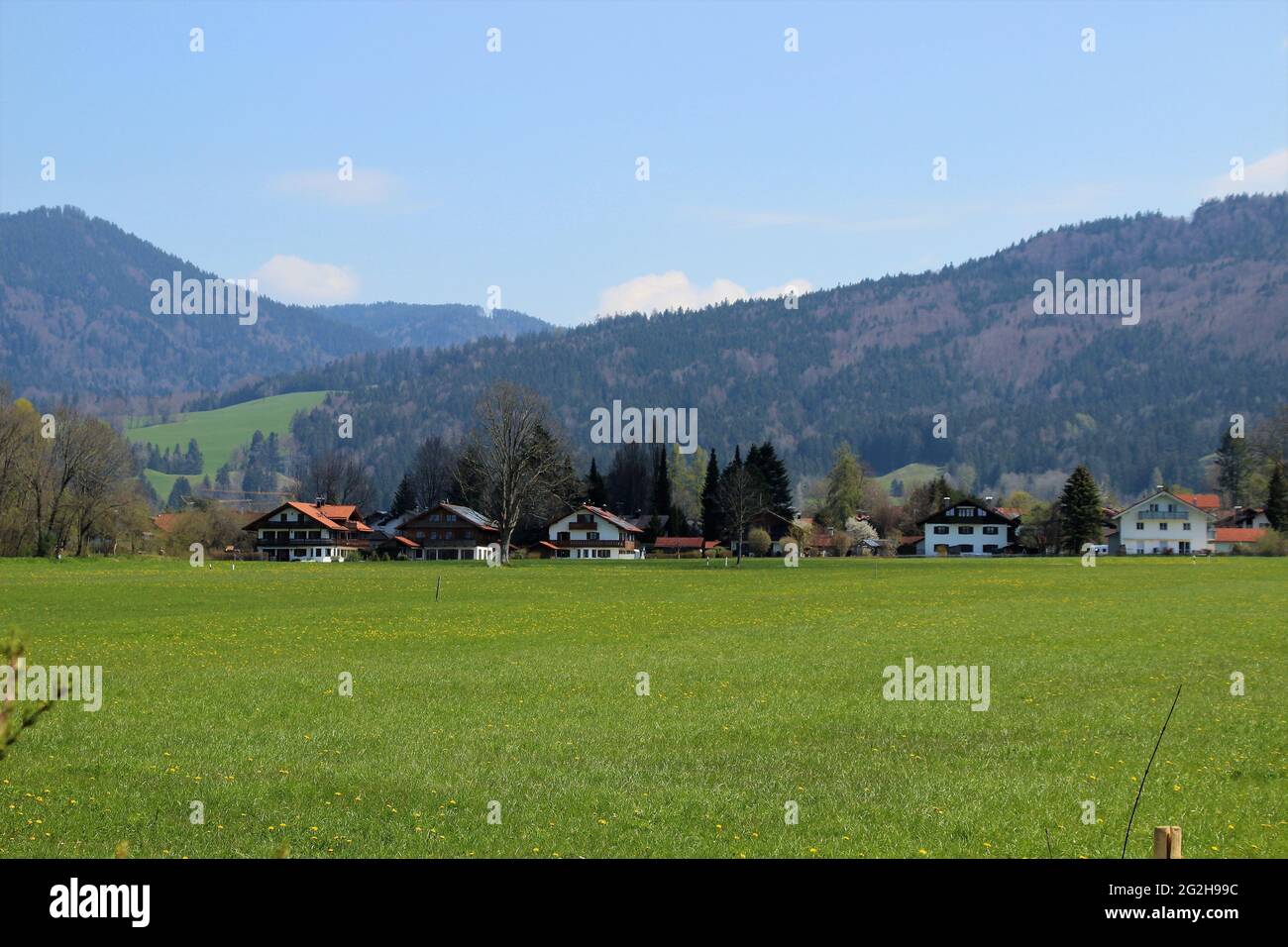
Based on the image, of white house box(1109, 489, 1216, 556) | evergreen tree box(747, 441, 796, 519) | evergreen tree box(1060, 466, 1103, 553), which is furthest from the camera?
evergreen tree box(747, 441, 796, 519)

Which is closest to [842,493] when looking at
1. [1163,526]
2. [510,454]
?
[1163,526]

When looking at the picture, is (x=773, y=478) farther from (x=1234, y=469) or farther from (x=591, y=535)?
(x=1234, y=469)

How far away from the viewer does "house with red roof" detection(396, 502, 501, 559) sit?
15162 centimetres

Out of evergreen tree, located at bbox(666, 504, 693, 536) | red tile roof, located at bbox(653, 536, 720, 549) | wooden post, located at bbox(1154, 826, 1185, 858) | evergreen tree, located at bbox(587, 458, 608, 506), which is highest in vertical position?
evergreen tree, located at bbox(587, 458, 608, 506)

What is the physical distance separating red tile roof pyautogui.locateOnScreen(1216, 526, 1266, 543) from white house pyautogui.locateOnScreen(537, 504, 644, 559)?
232 feet

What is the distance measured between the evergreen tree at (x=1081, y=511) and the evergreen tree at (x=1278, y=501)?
1982 centimetres

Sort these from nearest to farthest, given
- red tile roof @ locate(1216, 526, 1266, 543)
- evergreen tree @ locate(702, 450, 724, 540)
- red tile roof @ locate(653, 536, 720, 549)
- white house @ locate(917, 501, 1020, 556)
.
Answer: red tile roof @ locate(1216, 526, 1266, 543), evergreen tree @ locate(702, 450, 724, 540), red tile roof @ locate(653, 536, 720, 549), white house @ locate(917, 501, 1020, 556)

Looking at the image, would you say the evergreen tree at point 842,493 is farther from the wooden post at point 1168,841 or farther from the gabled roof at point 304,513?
Result: the wooden post at point 1168,841

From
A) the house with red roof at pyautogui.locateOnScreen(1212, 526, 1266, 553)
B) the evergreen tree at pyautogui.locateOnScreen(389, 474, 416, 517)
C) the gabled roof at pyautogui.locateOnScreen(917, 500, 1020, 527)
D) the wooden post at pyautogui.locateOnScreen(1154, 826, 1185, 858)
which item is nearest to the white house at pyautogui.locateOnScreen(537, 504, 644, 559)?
the gabled roof at pyautogui.locateOnScreen(917, 500, 1020, 527)

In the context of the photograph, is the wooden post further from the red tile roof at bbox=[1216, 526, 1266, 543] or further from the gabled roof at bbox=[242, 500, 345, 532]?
the red tile roof at bbox=[1216, 526, 1266, 543]

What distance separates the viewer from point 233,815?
46.0ft
